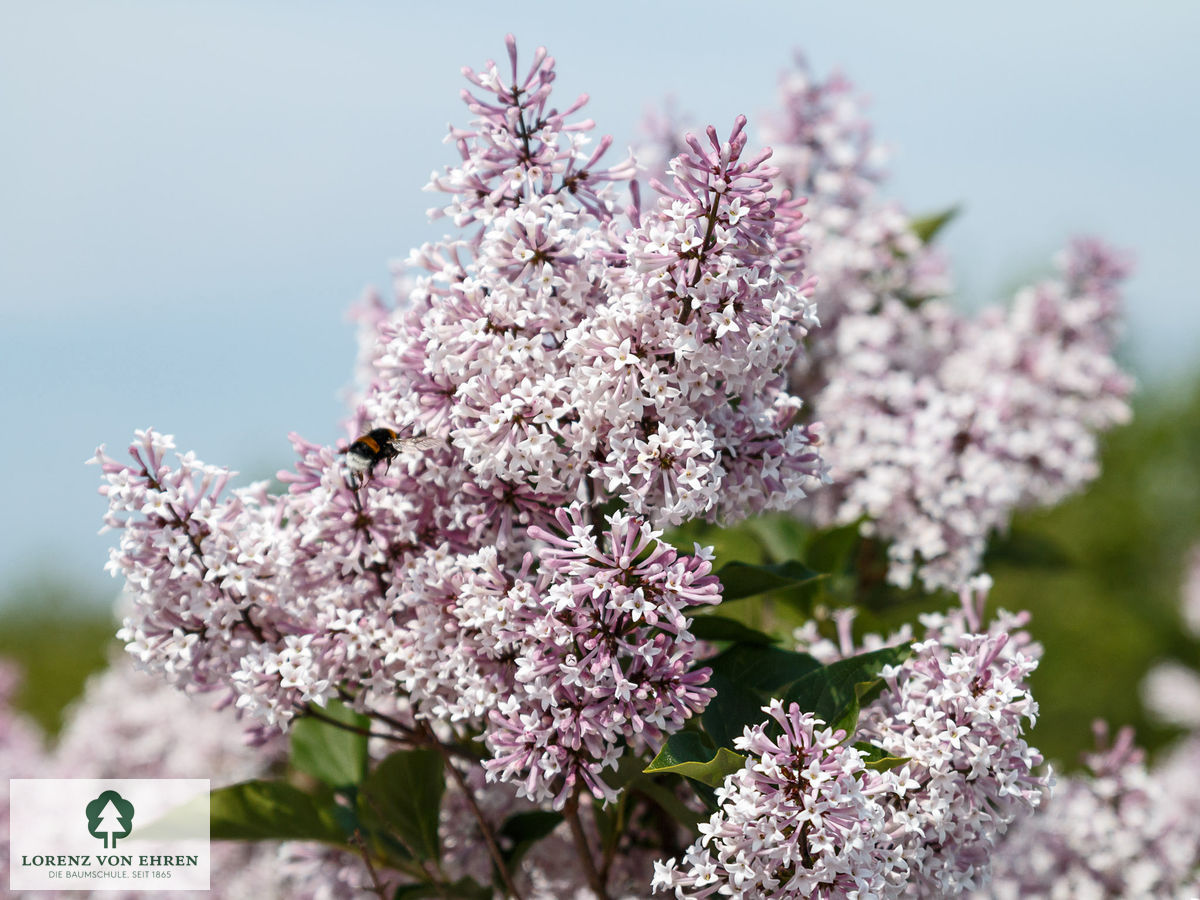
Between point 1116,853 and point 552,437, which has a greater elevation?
A: point 552,437

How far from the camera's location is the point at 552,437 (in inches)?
56.5

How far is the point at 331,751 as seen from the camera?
228cm

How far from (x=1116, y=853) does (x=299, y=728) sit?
1.75 m

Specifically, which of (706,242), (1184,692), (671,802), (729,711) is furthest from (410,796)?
(1184,692)

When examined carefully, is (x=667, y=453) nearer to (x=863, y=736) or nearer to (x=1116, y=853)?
(x=863, y=736)

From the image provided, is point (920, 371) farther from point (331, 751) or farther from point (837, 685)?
point (331, 751)

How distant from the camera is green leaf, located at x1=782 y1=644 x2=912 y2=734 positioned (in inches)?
62.8

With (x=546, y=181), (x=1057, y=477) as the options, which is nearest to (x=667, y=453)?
(x=546, y=181)

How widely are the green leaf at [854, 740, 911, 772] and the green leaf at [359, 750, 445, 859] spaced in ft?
2.37

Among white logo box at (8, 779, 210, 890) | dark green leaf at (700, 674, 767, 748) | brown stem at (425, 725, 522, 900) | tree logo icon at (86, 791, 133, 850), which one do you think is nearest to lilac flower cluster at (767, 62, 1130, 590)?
dark green leaf at (700, 674, 767, 748)

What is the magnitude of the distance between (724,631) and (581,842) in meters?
0.42

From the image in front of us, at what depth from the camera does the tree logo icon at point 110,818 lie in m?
2.24

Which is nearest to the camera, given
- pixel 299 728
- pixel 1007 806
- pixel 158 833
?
pixel 1007 806

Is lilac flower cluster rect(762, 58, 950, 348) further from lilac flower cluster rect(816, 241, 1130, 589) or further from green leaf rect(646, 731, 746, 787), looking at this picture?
green leaf rect(646, 731, 746, 787)
